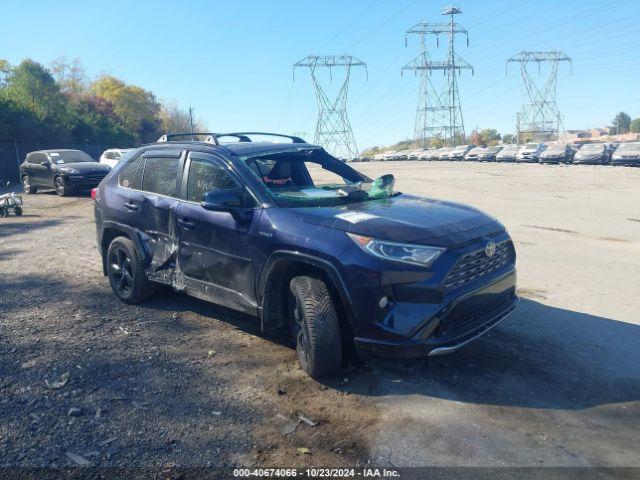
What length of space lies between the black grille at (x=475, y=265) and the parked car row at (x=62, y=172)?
16.2 metres

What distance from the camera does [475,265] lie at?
4.08 metres

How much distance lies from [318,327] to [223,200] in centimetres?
134

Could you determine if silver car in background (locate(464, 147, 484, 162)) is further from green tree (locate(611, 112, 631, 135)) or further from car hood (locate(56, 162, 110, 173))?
green tree (locate(611, 112, 631, 135))

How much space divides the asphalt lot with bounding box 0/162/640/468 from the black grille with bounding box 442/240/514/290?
0.80 metres

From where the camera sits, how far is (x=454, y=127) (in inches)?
2945

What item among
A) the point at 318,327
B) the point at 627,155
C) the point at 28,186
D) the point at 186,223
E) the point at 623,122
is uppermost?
the point at 623,122

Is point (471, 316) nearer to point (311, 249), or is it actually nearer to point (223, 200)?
point (311, 249)

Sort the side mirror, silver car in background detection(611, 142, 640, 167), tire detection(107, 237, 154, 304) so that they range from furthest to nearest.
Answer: silver car in background detection(611, 142, 640, 167)
tire detection(107, 237, 154, 304)
the side mirror

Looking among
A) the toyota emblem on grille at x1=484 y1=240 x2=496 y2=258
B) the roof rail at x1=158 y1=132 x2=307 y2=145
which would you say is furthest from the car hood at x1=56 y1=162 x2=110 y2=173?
the toyota emblem on grille at x1=484 y1=240 x2=496 y2=258

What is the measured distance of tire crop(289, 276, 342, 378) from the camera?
3.92 metres

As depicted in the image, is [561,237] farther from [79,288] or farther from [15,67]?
[15,67]

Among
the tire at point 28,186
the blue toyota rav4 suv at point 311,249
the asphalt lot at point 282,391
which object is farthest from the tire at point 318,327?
the tire at point 28,186

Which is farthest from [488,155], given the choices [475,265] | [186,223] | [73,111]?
[475,265]

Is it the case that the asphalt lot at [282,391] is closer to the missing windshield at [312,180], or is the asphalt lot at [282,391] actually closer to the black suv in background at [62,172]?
the missing windshield at [312,180]
